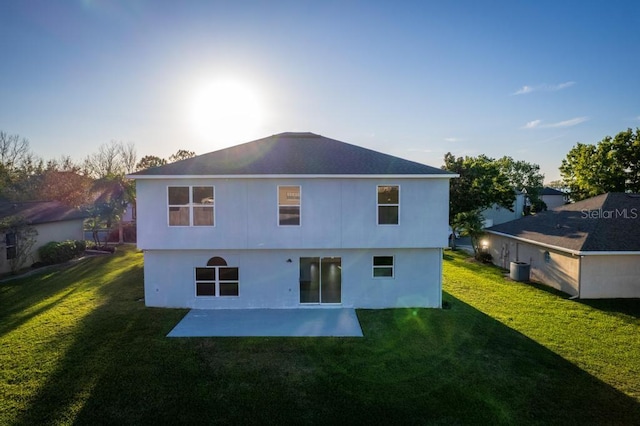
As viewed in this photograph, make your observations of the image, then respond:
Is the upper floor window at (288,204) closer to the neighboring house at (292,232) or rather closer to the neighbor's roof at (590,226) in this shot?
the neighboring house at (292,232)

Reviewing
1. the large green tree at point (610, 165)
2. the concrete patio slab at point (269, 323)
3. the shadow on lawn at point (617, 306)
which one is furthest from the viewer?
the large green tree at point (610, 165)

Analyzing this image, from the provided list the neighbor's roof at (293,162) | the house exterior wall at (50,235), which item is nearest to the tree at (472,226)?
the neighbor's roof at (293,162)

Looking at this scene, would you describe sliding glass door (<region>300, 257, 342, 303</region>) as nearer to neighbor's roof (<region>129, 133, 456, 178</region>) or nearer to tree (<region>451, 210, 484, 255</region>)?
neighbor's roof (<region>129, 133, 456, 178</region>)

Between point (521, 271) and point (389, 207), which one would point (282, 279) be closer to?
point (389, 207)

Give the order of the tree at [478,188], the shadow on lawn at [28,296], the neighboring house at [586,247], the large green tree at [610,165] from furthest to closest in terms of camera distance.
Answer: the large green tree at [610,165] → the tree at [478,188] → the neighboring house at [586,247] → the shadow on lawn at [28,296]

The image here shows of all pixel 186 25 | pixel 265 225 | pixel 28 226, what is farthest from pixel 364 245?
pixel 28 226

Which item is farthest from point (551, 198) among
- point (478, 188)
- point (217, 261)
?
point (217, 261)

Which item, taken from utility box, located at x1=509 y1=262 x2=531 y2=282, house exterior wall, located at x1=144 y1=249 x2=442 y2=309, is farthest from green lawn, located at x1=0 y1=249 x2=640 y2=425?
utility box, located at x1=509 y1=262 x2=531 y2=282
